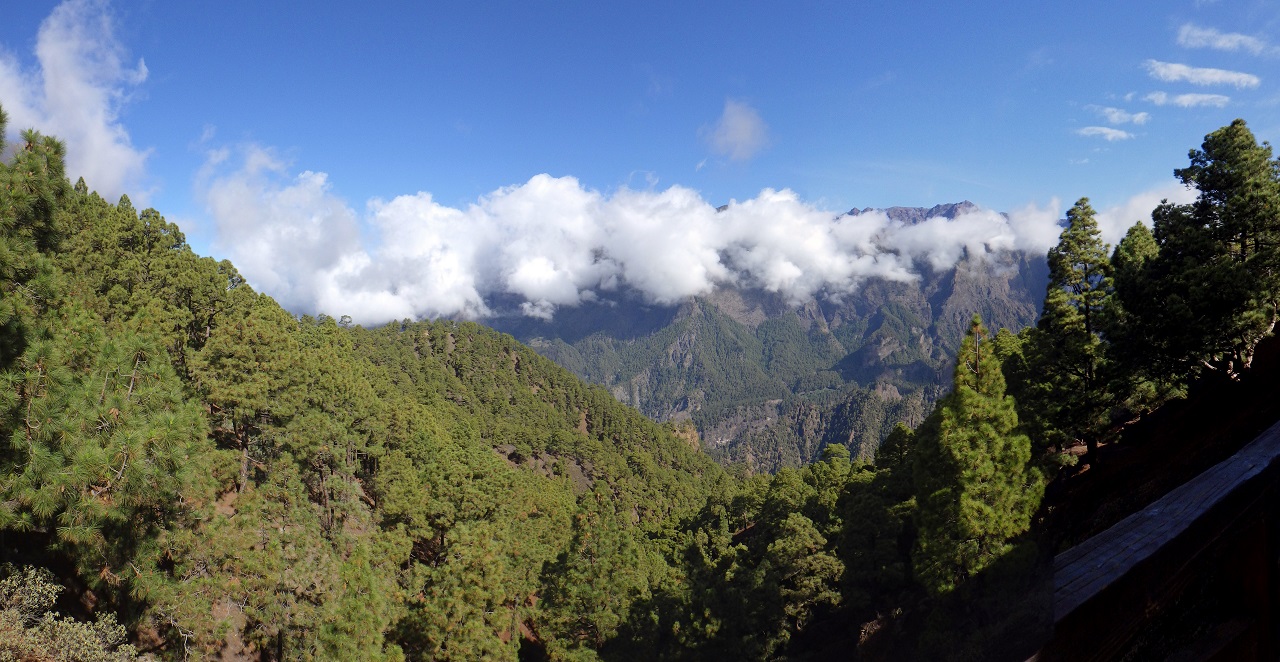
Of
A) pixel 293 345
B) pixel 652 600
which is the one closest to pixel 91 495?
pixel 293 345

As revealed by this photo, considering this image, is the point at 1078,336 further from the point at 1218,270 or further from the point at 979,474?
the point at 979,474

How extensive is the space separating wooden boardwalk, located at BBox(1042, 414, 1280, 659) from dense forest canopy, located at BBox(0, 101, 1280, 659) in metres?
1.65

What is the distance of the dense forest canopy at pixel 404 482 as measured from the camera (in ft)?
44.4

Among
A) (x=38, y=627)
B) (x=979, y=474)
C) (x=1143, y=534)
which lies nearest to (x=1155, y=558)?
(x=1143, y=534)

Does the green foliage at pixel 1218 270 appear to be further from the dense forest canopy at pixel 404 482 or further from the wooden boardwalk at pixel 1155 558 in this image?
the wooden boardwalk at pixel 1155 558

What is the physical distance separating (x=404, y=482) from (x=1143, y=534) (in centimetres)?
4495

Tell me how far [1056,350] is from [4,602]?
30.8 meters

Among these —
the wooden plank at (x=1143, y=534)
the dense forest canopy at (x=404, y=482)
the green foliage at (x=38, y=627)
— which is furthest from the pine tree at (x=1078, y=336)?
the green foliage at (x=38, y=627)

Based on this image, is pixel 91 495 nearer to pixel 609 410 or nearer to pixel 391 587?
pixel 391 587

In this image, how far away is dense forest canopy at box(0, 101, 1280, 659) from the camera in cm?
1352

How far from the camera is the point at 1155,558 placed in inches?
78.1

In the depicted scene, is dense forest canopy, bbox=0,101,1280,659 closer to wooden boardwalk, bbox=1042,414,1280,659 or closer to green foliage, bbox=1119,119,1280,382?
green foliage, bbox=1119,119,1280,382

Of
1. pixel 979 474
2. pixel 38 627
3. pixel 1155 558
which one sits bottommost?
pixel 979 474

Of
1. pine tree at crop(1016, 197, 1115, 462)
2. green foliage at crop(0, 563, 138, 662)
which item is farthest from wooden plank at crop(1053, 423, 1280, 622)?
pine tree at crop(1016, 197, 1115, 462)
